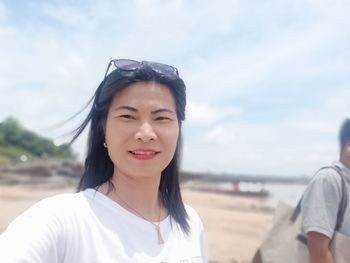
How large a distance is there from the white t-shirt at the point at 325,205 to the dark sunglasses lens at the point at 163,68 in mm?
1452

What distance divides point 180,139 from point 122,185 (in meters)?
0.36

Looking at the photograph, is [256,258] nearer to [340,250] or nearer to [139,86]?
[340,250]

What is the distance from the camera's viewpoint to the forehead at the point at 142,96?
1619mm

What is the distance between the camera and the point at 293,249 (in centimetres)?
298

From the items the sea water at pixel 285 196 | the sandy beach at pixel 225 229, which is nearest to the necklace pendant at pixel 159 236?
the sea water at pixel 285 196

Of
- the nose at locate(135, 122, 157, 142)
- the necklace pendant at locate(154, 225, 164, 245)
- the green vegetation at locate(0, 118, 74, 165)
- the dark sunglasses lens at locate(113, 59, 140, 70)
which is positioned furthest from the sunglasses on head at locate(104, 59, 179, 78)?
the green vegetation at locate(0, 118, 74, 165)

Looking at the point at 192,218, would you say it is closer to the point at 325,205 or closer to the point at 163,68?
the point at 163,68

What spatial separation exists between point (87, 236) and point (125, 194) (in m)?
0.28

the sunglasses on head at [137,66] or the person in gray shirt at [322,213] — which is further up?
the sunglasses on head at [137,66]

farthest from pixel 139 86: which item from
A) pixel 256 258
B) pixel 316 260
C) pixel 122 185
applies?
pixel 256 258

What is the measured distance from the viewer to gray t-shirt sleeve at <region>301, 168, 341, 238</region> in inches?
109

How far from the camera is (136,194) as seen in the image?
1.70 meters

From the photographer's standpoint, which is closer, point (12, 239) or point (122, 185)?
point (12, 239)

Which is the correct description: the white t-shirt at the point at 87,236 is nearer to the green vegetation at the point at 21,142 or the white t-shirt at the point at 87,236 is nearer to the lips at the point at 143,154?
the lips at the point at 143,154
